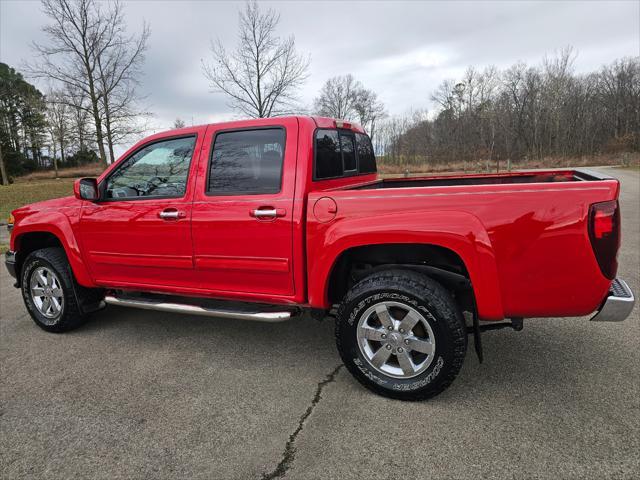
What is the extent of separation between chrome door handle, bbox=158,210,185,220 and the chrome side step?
27.5 inches

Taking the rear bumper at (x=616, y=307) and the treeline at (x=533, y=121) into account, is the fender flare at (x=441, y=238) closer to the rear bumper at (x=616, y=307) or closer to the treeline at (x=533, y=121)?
the rear bumper at (x=616, y=307)

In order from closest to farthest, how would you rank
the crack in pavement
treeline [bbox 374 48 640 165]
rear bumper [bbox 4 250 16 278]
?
the crack in pavement
rear bumper [bbox 4 250 16 278]
treeline [bbox 374 48 640 165]

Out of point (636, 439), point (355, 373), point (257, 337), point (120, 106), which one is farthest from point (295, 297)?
point (120, 106)

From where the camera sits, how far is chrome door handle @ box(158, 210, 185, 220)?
3184mm

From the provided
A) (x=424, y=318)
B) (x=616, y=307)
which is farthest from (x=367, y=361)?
(x=616, y=307)

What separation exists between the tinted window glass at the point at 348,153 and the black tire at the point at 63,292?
272 centimetres

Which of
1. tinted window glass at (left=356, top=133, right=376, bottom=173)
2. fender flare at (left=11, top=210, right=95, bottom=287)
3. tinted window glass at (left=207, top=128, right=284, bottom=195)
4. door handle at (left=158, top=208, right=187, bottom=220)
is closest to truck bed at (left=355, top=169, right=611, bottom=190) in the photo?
tinted window glass at (left=356, top=133, right=376, bottom=173)

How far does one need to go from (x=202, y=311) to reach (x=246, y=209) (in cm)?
88

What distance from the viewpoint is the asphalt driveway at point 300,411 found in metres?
A: 2.12

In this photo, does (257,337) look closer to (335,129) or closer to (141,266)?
(141,266)

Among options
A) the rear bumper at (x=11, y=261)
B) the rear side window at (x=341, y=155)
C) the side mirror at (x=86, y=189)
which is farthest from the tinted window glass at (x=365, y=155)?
the rear bumper at (x=11, y=261)

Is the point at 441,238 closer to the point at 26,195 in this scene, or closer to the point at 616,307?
the point at 616,307

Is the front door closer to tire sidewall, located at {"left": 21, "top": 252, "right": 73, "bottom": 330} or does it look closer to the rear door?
the rear door

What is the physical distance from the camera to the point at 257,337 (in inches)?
147
